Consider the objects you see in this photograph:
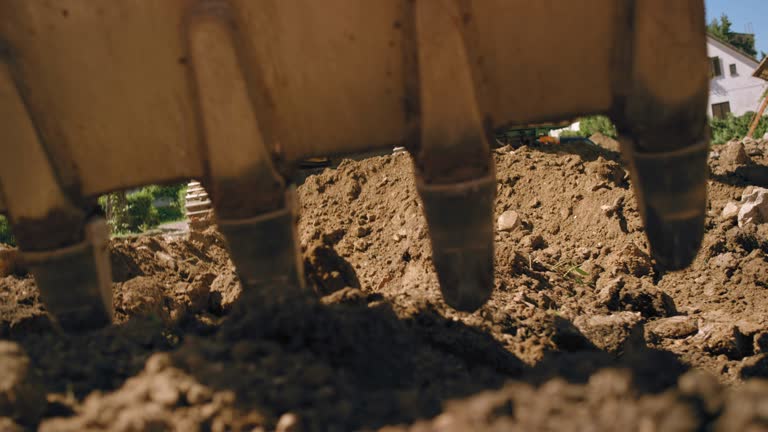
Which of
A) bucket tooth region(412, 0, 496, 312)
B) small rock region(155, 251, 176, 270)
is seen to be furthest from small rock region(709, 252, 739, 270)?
small rock region(155, 251, 176, 270)

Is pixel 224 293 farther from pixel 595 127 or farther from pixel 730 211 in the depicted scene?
pixel 595 127

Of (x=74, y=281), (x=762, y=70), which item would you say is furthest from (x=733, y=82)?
(x=74, y=281)

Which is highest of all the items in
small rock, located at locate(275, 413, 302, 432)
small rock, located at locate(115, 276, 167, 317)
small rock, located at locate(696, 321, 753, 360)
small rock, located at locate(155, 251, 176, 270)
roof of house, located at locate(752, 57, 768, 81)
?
roof of house, located at locate(752, 57, 768, 81)

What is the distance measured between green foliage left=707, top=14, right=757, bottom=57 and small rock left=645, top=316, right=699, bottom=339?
43.7 meters

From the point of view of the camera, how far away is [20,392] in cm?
307

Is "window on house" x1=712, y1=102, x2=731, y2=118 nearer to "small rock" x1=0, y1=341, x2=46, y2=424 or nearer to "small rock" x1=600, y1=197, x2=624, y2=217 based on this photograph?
"small rock" x1=600, y1=197, x2=624, y2=217

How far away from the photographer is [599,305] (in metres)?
6.13

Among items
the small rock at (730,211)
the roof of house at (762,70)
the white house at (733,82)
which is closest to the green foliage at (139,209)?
the small rock at (730,211)

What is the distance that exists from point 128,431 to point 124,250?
4.98 metres

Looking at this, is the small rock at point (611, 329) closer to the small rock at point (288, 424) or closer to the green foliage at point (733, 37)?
the small rock at point (288, 424)

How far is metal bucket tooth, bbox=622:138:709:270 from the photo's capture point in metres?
4.16

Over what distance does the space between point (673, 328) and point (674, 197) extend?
176 centimetres

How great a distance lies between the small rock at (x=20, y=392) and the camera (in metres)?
3.02

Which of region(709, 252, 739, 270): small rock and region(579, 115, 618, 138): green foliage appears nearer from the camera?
region(709, 252, 739, 270): small rock
